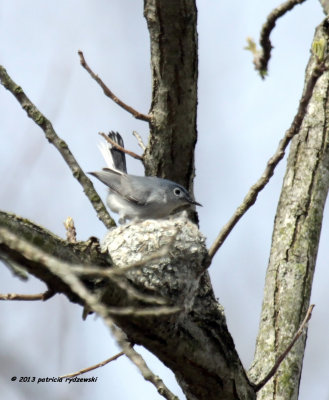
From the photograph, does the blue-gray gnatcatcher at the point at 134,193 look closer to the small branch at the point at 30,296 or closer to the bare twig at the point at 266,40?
the bare twig at the point at 266,40

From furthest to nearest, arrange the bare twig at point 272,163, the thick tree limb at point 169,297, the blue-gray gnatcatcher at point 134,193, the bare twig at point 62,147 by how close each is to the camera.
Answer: the blue-gray gnatcatcher at point 134,193 < the bare twig at point 62,147 < the bare twig at point 272,163 < the thick tree limb at point 169,297

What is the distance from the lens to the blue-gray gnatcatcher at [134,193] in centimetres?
449

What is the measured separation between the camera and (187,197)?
4.46m

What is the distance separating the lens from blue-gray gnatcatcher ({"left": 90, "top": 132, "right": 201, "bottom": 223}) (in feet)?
14.7

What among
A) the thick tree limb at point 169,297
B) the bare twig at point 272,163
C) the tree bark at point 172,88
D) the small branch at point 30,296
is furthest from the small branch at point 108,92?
the small branch at point 30,296

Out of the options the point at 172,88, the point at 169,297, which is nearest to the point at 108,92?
the point at 172,88

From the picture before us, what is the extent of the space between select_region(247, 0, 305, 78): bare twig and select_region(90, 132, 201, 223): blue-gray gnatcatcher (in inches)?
68.1

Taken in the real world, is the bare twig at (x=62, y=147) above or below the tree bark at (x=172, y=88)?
below

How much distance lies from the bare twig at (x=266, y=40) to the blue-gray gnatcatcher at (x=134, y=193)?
1.73m

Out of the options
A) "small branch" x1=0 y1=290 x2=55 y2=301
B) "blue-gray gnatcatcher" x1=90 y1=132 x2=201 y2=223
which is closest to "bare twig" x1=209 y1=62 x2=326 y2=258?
"small branch" x1=0 y1=290 x2=55 y2=301

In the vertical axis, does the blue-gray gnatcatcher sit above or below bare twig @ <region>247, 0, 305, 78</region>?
above

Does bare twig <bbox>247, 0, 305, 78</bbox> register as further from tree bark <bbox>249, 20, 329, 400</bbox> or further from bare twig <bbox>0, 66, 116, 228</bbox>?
bare twig <bbox>0, 66, 116, 228</bbox>

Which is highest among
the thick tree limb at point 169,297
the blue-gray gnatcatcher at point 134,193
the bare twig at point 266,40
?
the blue-gray gnatcatcher at point 134,193

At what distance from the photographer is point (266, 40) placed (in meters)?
2.64
